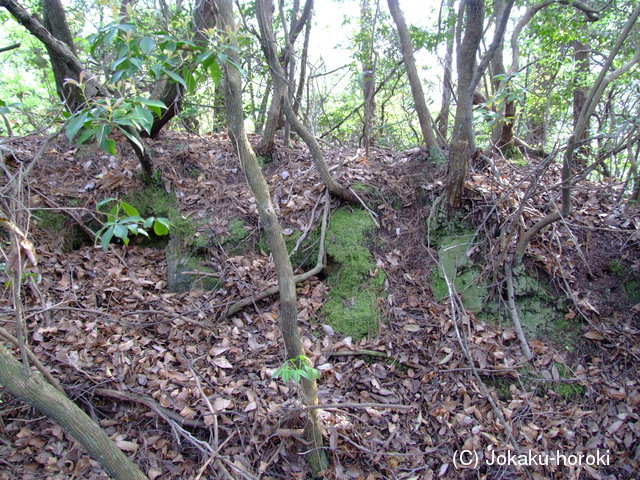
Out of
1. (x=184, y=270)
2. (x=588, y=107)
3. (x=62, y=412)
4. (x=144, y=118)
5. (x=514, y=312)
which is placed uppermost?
(x=144, y=118)

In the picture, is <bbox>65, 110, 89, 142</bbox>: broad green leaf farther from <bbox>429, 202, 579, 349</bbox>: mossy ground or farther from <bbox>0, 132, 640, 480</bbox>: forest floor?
<bbox>429, 202, 579, 349</bbox>: mossy ground

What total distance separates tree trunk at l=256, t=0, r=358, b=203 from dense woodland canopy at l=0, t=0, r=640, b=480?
0.03 meters

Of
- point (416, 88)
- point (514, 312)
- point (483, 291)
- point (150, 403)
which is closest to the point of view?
point (150, 403)

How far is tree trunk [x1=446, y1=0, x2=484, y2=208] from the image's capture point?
4004mm

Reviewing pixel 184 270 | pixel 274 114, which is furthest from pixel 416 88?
pixel 184 270

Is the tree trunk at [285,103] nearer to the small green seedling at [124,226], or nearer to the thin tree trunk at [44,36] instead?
the thin tree trunk at [44,36]

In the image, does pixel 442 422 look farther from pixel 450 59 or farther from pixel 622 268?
pixel 450 59

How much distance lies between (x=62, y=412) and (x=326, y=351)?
2233 millimetres

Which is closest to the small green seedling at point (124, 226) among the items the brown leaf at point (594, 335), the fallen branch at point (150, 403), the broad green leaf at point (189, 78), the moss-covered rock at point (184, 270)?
the broad green leaf at point (189, 78)

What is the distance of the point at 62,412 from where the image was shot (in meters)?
2.14

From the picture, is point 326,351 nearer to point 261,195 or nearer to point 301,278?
point 301,278

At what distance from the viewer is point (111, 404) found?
10.5 ft

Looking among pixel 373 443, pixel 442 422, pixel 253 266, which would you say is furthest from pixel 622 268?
pixel 253 266

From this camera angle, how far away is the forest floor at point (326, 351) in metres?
3.06
